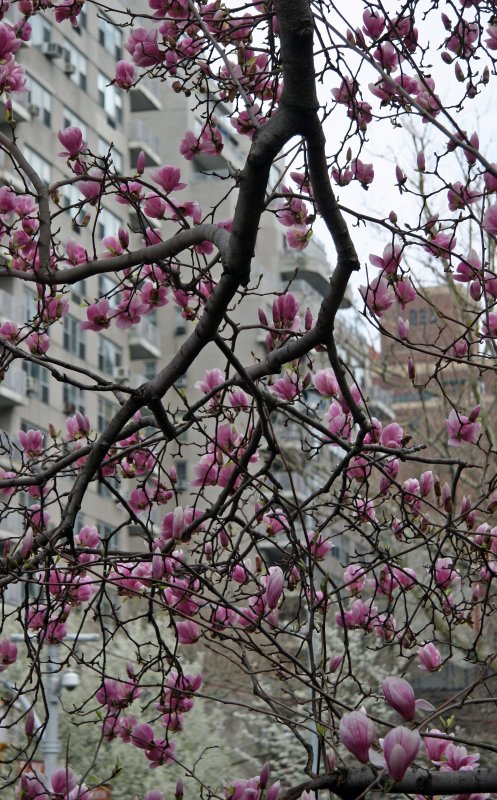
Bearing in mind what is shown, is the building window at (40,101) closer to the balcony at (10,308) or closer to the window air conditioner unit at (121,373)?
the balcony at (10,308)

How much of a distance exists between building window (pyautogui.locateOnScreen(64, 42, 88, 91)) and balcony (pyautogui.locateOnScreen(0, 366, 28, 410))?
7.72 meters

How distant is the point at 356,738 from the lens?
2.56 metres

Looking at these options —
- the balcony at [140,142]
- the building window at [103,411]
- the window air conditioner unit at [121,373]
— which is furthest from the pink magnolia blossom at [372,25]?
the balcony at [140,142]

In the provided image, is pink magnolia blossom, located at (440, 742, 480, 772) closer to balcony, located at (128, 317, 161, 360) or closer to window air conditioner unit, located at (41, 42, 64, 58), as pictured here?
window air conditioner unit, located at (41, 42, 64, 58)

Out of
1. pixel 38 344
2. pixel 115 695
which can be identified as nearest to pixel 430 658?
pixel 115 695

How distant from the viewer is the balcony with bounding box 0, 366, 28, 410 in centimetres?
2528

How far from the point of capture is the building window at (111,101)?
105 feet

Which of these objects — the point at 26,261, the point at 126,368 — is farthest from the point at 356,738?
the point at 126,368

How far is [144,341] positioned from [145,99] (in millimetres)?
6715

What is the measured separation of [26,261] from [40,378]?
73.1 ft

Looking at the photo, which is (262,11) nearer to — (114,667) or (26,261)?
(26,261)

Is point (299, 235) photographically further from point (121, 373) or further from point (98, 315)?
point (121, 373)

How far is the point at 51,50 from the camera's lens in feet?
94.7

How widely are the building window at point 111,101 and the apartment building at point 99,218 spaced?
35 millimetres
